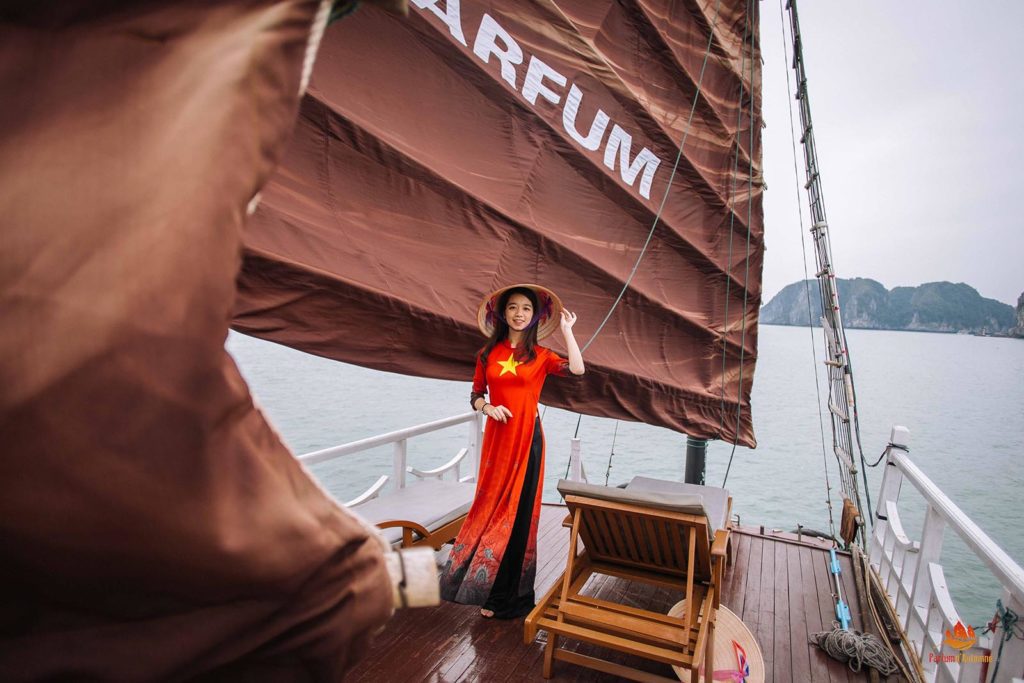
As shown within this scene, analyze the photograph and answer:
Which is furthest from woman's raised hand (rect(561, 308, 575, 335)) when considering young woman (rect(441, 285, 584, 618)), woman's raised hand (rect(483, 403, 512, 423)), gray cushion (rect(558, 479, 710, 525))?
gray cushion (rect(558, 479, 710, 525))

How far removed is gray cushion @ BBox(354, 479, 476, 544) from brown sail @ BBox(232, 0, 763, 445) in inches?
28.1

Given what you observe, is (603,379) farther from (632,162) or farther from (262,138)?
(262,138)

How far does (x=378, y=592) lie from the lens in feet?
1.28

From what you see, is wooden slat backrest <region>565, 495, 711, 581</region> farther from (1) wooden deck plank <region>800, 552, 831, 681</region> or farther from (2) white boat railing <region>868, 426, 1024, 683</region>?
(2) white boat railing <region>868, 426, 1024, 683</region>

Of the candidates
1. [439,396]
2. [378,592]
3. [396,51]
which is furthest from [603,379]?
[439,396]

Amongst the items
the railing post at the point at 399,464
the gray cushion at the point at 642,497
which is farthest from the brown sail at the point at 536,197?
the railing post at the point at 399,464

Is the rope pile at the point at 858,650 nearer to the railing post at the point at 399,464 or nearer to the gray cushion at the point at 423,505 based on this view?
the gray cushion at the point at 423,505

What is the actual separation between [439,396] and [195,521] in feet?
57.0

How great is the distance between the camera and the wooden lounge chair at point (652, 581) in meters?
1.70

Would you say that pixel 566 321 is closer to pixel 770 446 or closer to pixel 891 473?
pixel 891 473

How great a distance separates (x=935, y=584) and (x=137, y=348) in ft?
6.97

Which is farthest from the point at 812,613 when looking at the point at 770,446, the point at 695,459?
the point at 770,446

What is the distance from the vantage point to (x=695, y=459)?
348 centimetres

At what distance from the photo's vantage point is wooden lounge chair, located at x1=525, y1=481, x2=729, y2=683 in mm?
1695
